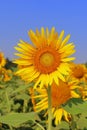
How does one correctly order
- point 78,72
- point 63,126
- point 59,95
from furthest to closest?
point 78,72 < point 63,126 < point 59,95

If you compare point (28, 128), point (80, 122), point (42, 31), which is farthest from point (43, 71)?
point (28, 128)

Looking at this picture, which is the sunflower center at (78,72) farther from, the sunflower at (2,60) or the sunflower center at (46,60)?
the sunflower center at (46,60)

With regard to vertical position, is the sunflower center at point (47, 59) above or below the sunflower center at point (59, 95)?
above

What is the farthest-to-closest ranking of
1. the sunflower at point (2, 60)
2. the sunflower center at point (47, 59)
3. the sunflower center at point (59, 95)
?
the sunflower at point (2, 60) → the sunflower center at point (59, 95) → the sunflower center at point (47, 59)

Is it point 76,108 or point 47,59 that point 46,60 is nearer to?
point 47,59

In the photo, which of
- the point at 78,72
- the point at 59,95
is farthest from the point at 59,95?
the point at 78,72

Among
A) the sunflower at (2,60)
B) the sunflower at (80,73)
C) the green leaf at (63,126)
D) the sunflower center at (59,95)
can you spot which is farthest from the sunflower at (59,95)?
the sunflower at (2,60)

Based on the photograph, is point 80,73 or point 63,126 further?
point 80,73

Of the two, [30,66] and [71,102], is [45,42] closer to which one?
[30,66]
